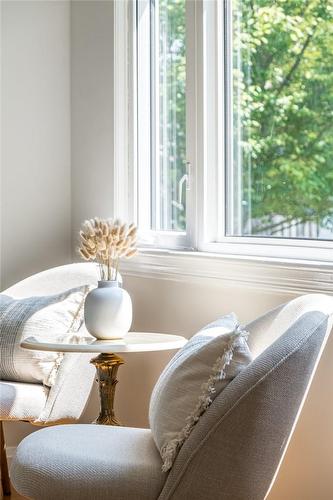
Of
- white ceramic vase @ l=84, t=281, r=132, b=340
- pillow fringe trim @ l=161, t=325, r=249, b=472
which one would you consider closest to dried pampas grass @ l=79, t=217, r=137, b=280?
white ceramic vase @ l=84, t=281, r=132, b=340

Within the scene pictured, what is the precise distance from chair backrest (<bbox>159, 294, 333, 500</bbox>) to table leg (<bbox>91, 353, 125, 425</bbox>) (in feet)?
2.92

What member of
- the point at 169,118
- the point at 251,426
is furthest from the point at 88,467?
the point at 169,118

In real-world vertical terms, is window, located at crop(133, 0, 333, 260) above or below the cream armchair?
above

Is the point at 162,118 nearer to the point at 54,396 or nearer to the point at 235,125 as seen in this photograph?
the point at 235,125

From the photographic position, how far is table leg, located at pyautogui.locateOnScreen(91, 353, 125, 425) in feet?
9.53

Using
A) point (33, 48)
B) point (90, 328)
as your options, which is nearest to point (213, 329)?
point (90, 328)

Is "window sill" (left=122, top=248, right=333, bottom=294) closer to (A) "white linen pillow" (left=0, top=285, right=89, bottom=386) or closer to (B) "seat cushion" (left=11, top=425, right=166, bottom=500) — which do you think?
(A) "white linen pillow" (left=0, top=285, right=89, bottom=386)

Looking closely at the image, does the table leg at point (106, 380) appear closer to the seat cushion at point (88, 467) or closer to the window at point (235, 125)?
the seat cushion at point (88, 467)

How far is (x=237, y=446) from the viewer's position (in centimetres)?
198

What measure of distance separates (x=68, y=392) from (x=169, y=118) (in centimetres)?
118

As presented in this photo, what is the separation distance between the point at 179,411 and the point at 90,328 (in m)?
0.83

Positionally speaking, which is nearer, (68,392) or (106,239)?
(106,239)

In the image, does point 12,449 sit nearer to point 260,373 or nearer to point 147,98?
point 147,98

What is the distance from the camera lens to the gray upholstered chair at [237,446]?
1965 mm
